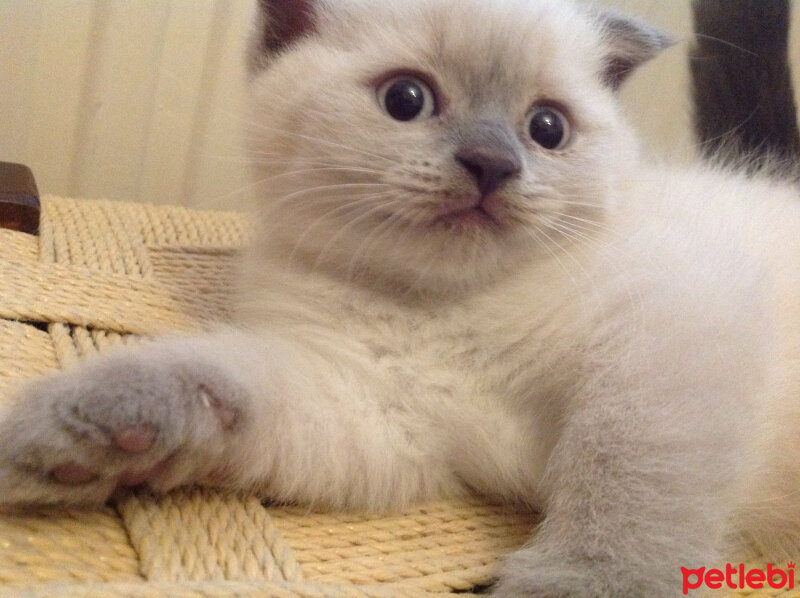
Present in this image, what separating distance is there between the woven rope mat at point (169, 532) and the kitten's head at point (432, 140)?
28 centimetres

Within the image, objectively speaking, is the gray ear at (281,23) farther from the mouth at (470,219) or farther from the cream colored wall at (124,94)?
the cream colored wall at (124,94)

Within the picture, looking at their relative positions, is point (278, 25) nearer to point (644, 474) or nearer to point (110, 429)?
point (110, 429)

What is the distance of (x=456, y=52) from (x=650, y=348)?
16.0 inches

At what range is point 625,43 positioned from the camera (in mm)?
1136

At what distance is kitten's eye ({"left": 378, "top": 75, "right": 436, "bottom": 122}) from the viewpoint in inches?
35.0

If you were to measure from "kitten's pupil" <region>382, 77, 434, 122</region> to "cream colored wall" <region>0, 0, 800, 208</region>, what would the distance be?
1078 millimetres

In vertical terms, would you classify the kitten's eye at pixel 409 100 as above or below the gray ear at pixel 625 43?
below

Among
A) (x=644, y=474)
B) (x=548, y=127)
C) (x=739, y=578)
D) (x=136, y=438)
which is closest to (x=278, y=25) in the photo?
(x=548, y=127)

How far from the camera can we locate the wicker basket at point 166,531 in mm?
634

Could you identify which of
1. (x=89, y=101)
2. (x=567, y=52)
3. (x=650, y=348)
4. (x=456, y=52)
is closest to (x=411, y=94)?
(x=456, y=52)

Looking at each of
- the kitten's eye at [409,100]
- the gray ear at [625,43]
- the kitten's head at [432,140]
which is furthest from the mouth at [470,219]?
the gray ear at [625,43]

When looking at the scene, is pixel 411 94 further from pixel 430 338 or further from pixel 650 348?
pixel 650 348

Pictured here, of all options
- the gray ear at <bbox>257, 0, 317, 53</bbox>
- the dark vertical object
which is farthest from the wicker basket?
the dark vertical object

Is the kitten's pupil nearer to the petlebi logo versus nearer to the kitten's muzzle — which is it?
the kitten's muzzle
